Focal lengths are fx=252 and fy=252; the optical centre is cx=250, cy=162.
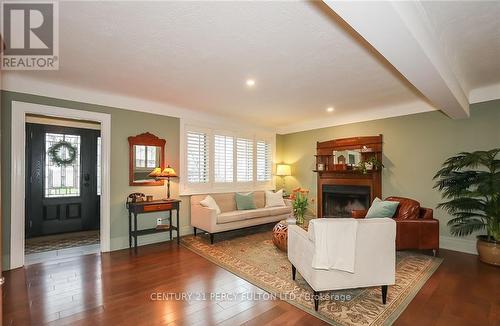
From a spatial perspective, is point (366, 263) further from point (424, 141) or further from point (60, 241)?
point (60, 241)

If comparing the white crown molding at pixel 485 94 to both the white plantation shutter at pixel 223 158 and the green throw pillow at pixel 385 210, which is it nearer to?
the green throw pillow at pixel 385 210

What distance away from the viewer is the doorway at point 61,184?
16.3ft

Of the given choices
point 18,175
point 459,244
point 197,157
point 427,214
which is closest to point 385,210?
point 427,214

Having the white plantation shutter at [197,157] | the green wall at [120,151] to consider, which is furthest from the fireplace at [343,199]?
the green wall at [120,151]

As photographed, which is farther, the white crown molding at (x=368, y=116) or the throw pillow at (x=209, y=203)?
the throw pillow at (x=209, y=203)

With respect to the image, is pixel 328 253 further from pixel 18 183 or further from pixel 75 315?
pixel 18 183

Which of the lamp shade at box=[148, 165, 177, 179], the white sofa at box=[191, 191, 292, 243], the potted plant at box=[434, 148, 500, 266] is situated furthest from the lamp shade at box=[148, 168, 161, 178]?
the potted plant at box=[434, 148, 500, 266]

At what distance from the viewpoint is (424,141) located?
4645 mm

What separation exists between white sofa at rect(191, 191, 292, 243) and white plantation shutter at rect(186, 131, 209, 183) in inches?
17.2

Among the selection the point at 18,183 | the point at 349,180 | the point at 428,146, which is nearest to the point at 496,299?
the point at 428,146

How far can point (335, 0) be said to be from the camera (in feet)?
5.03

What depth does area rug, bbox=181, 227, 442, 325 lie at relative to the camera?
2390mm

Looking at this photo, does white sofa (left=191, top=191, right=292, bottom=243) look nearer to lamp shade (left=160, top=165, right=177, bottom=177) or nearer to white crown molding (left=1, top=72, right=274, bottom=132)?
lamp shade (left=160, top=165, right=177, bottom=177)

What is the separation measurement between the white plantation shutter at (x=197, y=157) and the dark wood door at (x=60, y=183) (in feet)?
7.50
